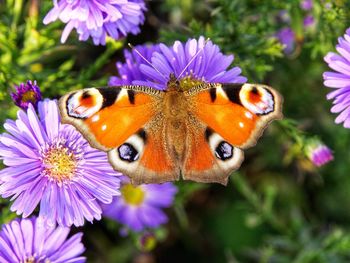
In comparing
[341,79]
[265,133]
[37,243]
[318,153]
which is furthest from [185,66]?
[265,133]

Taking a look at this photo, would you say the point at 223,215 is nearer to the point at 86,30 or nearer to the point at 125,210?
the point at 125,210

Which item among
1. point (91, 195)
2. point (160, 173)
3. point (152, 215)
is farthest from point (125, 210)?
point (160, 173)

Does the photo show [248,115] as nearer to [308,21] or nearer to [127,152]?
[127,152]

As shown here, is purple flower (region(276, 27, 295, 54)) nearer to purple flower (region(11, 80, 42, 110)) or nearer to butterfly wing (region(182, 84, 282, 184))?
butterfly wing (region(182, 84, 282, 184))

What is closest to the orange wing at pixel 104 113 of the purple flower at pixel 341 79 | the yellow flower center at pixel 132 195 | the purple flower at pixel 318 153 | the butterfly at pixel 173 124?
the butterfly at pixel 173 124

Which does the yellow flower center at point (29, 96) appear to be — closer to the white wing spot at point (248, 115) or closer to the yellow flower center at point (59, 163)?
the yellow flower center at point (59, 163)
